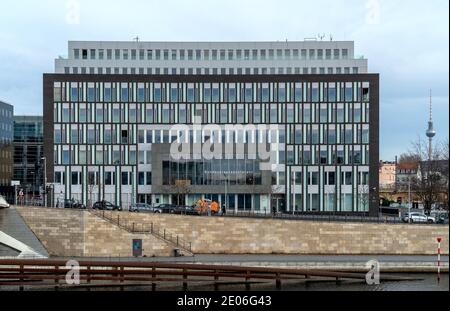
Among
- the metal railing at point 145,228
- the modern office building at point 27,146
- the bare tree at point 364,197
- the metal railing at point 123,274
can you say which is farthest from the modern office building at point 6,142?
the metal railing at point 123,274

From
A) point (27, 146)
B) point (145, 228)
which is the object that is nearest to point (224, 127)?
point (145, 228)

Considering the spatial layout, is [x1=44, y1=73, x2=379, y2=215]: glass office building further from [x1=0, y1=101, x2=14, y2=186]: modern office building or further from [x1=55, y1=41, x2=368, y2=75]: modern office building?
[x1=0, y1=101, x2=14, y2=186]: modern office building

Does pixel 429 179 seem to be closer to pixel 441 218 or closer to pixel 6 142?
pixel 441 218

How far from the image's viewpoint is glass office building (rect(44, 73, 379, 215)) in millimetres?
81188

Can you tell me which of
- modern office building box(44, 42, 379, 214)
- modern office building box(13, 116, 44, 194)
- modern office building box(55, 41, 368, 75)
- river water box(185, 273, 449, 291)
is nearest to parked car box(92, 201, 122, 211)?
modern office building box(44, 42, 379, 214)

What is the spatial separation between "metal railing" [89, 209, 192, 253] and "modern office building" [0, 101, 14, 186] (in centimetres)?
5308

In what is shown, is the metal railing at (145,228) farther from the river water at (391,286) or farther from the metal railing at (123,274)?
the metal railing at (123,274)

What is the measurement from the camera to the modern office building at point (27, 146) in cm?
10594

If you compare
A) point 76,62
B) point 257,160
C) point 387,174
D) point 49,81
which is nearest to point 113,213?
point 257,160

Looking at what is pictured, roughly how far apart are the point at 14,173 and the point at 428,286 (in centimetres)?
8565

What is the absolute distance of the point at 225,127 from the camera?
81.4m

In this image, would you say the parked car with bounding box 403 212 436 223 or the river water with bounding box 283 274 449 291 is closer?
the river water with bounding box 283 274 449 291

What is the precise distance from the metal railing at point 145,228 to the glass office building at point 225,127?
31.9m
